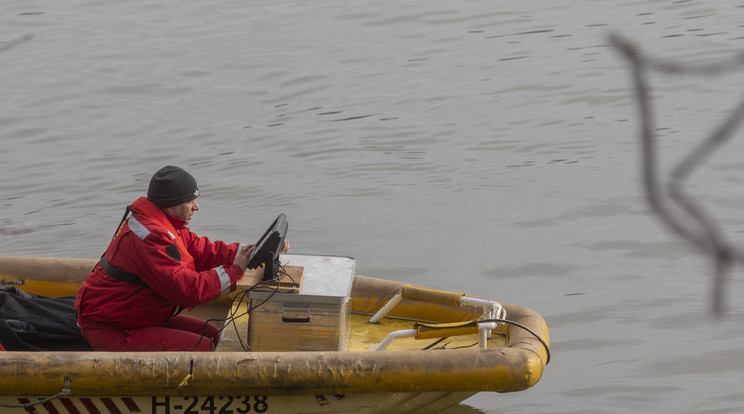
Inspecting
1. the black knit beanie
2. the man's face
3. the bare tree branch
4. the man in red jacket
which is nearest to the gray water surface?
the man in red jacket

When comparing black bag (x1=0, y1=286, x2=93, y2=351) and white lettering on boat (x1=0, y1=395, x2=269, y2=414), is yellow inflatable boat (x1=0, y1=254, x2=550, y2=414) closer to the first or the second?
white lettering on boat (x1=0, y1=395, x2=269, y2=414)

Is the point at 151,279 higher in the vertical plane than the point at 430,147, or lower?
higher

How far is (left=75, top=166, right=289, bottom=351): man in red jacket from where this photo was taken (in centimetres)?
485

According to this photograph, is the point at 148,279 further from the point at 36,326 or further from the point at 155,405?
the point at 36,326

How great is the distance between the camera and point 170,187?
4.89 meters

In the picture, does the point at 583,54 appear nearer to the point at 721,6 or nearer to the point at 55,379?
the point at 721,6

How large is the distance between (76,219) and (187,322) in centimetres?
500

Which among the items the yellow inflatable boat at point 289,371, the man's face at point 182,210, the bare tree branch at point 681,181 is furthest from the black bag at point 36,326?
the bare tree branch at point 681,181

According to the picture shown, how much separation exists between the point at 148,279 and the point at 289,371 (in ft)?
2.90

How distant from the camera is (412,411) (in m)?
4.94

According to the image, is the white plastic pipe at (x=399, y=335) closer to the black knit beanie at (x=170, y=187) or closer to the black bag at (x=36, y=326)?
the black knit beanie at (x=170, y=187)

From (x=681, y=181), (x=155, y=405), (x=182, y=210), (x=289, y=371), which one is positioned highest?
(x=681, y=181)

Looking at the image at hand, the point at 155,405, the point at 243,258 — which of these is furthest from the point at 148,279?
the point at 155,405

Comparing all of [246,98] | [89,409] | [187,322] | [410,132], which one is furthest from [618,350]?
[246,98]
